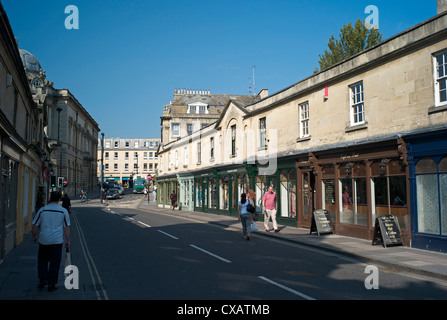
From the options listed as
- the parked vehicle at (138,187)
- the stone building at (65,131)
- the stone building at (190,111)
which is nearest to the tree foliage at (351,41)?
the stone building at (190,111)

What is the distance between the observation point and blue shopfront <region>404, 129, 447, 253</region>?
1157 centimetres

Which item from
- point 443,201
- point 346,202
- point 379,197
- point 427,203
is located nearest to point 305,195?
point 346,202

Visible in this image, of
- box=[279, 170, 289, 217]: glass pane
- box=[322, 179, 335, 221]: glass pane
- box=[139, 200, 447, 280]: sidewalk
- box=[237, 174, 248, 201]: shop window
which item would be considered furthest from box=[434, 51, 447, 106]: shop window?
box=[237, 174, 248, 201]: shop window

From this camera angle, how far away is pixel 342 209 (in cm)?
1599

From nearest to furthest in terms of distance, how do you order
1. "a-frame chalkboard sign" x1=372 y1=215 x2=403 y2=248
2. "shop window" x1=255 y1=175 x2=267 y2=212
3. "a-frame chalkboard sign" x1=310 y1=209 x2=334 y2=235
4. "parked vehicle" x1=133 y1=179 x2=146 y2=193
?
1. "a-frame chalkboard sign" x1=372 y1=215 x2=403 y2=248
2. "a-frame chalkboard sign" x1=310 y1=209 x2=334 y2=235
3. "shop window" x1=255 y1=175 x2=267 y2=212
4. "parked vehicle" x1=133 y1=179 x2=146 y2=193

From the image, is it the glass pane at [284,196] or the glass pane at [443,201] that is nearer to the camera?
the glass pane at [443,201]

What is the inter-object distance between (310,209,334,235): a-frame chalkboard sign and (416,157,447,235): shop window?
4102mm

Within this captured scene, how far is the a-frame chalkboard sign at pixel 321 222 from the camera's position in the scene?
1577 centimetres

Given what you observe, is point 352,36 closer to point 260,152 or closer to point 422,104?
point 260,152

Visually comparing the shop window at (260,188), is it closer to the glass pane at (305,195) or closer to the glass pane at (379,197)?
the glass pane at (305,195)

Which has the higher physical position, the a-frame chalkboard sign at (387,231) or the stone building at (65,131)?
the stone building at (65,131)

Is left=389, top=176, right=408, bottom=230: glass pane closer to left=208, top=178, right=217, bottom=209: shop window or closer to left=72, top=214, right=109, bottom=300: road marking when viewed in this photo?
left=72, top=214, right=109, bottom=300: road marking
